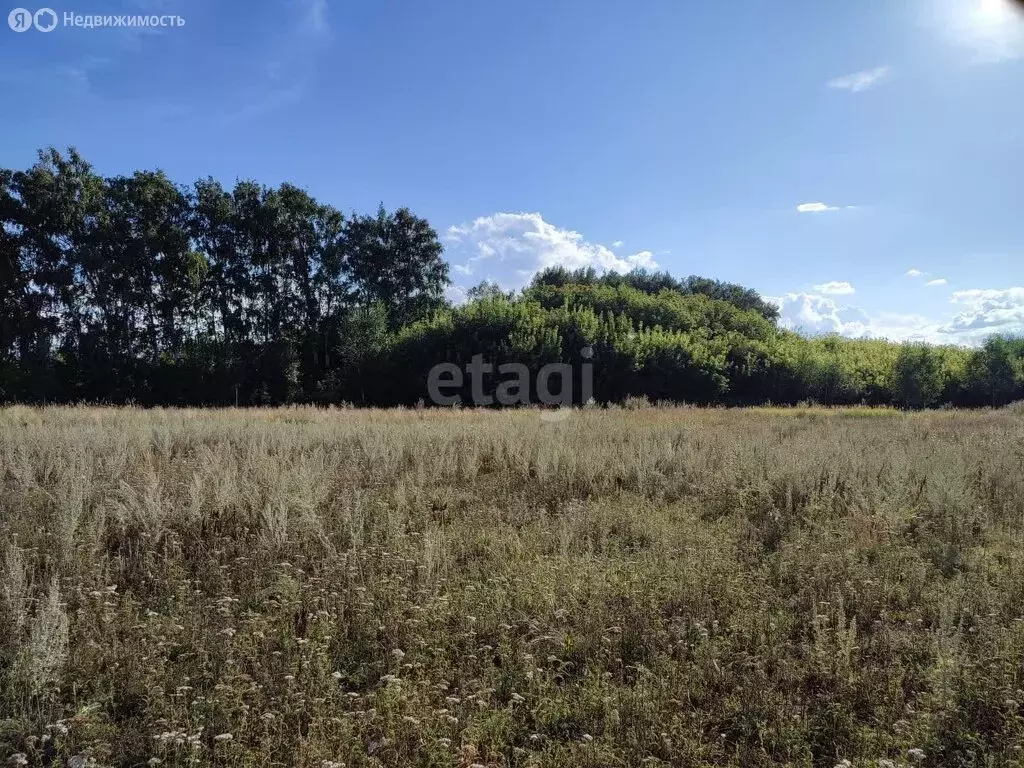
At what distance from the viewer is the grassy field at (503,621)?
8.09 ft

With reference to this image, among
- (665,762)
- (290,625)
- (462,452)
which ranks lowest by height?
(665,762)

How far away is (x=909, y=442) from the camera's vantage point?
1001cm

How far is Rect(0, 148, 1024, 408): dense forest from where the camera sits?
30.5 metres

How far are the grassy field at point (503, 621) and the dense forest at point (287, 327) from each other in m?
23.3

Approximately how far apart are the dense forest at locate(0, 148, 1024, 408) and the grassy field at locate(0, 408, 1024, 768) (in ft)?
76.4

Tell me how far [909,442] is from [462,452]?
790 cm

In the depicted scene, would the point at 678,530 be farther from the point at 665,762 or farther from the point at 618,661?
the point at 665,762

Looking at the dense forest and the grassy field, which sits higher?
the dense forest

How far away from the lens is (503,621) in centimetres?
332

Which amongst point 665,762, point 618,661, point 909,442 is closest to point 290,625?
point 618,661

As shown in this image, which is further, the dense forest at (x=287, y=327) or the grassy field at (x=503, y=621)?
the dense forest at (x=287, y=327)

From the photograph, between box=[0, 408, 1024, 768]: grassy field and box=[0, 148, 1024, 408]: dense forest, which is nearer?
box=[0, 408, 1024, 768]: grassy field

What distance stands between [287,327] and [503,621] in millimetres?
36728

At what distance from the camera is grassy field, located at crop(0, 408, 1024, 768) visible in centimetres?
246
